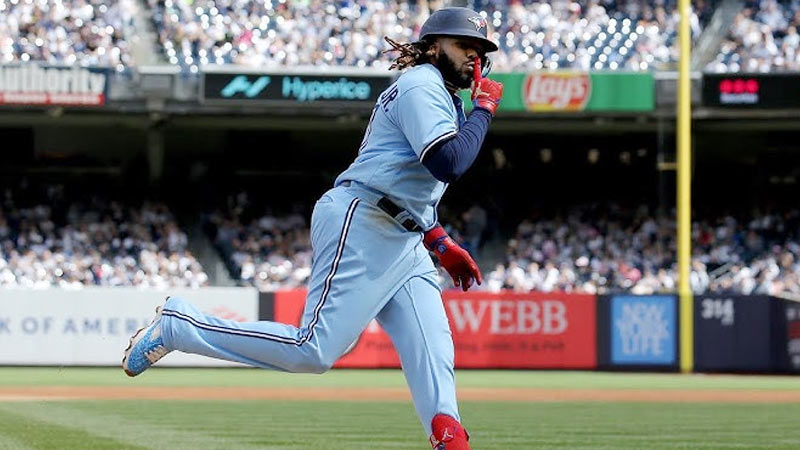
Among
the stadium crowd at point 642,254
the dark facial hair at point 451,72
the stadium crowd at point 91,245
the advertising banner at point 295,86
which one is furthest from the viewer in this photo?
the advertising banner at point 295,86

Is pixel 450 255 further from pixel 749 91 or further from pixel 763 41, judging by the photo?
pixel 763 41

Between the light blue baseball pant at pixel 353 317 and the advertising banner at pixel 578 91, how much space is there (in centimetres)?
1958

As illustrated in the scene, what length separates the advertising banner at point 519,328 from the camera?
22000 millimetres

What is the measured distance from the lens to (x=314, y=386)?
17.3m

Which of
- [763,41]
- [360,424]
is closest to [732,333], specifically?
[763,41]

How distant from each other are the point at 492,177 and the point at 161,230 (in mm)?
6929

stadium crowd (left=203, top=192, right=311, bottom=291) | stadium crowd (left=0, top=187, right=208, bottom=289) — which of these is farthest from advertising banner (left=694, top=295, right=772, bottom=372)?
stadium crowd (left=0, top=187, right=208, bottom=289)

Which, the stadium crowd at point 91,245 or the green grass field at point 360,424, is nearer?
the green grass field at point 360,424

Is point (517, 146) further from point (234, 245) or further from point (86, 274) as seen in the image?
point (86, 274)

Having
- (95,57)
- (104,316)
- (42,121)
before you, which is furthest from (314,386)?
(42,121)

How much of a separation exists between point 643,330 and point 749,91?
228 inches

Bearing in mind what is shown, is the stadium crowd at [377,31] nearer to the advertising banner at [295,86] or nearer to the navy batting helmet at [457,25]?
the advertising banner at [295,86]

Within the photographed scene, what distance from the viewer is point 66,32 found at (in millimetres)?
25703

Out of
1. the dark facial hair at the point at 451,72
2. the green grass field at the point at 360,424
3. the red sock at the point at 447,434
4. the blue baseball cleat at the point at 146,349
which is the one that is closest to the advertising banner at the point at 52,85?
the green grass field at the point at 360,424
